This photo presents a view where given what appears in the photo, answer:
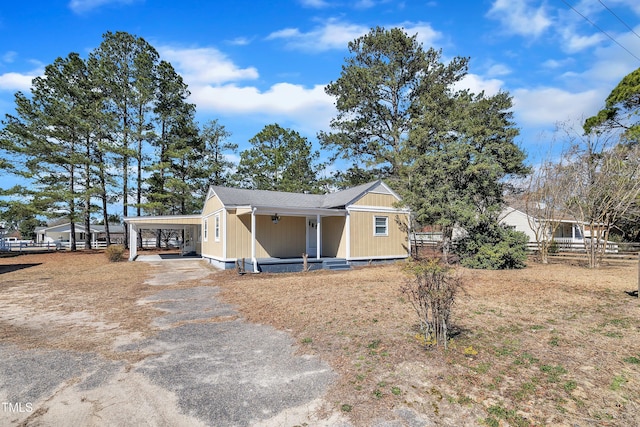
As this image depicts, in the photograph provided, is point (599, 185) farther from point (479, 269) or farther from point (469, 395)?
point (469, 395)

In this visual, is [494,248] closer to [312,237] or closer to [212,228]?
[312,237]

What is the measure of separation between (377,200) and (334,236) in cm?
270

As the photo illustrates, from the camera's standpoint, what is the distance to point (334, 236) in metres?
16.1

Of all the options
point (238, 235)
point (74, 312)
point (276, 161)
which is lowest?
point (74, 312)

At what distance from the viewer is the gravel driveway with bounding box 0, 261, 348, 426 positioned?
9.59 ft

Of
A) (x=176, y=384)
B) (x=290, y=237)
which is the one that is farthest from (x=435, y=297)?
(x=290, y=237)

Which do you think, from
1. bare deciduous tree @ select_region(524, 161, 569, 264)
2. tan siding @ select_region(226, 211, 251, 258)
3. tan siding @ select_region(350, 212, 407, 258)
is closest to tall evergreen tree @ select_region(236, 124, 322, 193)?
tan siding @ select_region(350, 212, 407, 258)

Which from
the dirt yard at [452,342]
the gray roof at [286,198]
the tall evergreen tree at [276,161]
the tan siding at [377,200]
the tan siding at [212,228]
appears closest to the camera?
the dirt yard at [452,342]

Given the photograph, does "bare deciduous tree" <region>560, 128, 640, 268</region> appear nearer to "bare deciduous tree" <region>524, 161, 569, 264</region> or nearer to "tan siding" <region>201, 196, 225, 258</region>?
Answer: "bare deciduous tree" <region>524, 161, 569, 264</region>

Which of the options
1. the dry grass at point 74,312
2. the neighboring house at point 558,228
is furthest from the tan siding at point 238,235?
the neighboring house at point 558,228

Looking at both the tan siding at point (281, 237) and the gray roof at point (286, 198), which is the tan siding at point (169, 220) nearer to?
the gray roof at point (286, 198)

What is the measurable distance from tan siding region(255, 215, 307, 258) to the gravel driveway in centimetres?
974

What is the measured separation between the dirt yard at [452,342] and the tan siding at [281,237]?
496 cm

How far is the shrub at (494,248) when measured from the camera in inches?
515
